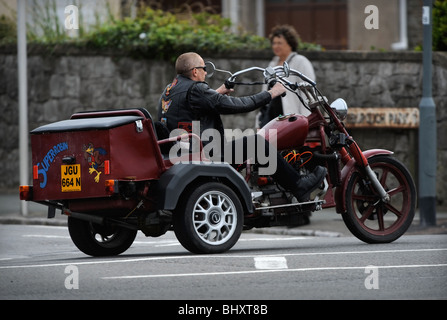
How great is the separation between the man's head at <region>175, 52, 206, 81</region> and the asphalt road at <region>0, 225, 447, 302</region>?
1502 mm

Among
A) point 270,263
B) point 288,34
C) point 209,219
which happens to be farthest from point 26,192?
point 288,34

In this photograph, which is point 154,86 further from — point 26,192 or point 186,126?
point 26,192

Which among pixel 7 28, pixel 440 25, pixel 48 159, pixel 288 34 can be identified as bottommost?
pixel 48 159

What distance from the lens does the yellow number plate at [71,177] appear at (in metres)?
9.03

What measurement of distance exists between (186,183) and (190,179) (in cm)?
6

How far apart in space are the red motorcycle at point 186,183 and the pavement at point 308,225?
2.60 meters

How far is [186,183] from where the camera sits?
29.7 ft

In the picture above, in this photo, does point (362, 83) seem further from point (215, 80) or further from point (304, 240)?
point (304, 240)

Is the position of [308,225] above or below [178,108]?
below

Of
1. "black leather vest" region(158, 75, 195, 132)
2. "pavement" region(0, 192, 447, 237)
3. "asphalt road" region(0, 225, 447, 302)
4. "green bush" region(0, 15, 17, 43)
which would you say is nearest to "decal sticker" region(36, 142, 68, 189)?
"asphalt road" region(0, 225, 447, 302)

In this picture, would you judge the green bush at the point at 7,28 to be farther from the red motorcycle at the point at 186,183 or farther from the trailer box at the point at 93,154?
the trailer box at the point at 93,154
